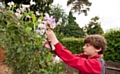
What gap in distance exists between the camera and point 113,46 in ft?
31.6

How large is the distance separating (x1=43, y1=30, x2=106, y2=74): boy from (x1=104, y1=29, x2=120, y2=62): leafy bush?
7361 mm

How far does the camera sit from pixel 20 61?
222 cm

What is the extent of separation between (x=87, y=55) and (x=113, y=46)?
7.48m

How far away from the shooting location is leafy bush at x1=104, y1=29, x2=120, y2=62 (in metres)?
9.53

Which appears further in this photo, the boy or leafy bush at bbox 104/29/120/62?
leafy bush at bbox 104/29/120/62

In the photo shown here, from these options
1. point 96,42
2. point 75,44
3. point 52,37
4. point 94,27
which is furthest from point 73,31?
point 52,37

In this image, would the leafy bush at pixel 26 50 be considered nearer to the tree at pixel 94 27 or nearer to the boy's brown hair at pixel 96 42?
the boy's brown hair at pixel 96 42

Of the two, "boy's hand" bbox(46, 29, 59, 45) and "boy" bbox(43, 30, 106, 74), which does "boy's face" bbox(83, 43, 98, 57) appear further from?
"boy's hand" bbox(46, 29, 59, 45)

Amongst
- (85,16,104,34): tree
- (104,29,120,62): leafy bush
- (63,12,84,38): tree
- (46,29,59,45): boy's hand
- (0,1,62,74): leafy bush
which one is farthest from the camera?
(63,12,84,38): tree

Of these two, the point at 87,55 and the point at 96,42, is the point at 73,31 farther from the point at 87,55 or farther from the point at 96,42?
the point at 96,42

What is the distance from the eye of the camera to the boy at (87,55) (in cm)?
194

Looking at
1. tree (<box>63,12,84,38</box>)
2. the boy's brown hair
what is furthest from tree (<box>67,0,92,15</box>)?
the boy's brown hair

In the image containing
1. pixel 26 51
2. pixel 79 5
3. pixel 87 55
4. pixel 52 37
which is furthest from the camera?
pixel 79 5

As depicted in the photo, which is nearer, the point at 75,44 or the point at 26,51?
the point at 26,51
